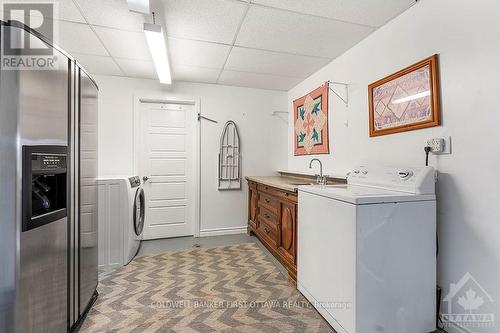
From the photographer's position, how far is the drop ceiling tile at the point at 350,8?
1.91 m

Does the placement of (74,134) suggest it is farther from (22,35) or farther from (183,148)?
(183,148)

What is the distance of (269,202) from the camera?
10.2ft

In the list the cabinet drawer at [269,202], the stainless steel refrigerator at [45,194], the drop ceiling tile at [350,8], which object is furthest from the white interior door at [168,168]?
the drop ceiling tile at [350,8]

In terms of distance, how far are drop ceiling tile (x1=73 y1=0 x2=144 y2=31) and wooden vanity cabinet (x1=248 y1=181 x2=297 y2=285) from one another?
2181 millimetres

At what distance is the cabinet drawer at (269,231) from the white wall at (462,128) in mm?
1433

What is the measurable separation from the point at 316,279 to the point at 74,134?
6.70ft

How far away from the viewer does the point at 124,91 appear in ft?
12.0

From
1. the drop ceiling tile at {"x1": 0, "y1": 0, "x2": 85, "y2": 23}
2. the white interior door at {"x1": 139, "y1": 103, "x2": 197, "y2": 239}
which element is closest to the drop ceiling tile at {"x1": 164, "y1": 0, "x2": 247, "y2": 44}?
the drop ceiling tile at {"x1": 0, "y1": 0, "x2": 85, "y2": 23}

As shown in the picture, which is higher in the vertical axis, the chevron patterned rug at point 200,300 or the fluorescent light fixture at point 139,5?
the fluorescent light fixture at point 139,5

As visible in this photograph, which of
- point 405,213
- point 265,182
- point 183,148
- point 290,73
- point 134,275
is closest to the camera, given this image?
point 405,213

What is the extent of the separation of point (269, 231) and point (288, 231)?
0.60 m

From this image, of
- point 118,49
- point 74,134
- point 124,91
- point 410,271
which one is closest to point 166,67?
point 118,49

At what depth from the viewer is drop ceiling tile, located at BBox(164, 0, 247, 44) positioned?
1.95 m

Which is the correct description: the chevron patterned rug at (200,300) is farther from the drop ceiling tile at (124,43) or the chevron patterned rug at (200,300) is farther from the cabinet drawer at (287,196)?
the drop ceiling tile at (124,43)
